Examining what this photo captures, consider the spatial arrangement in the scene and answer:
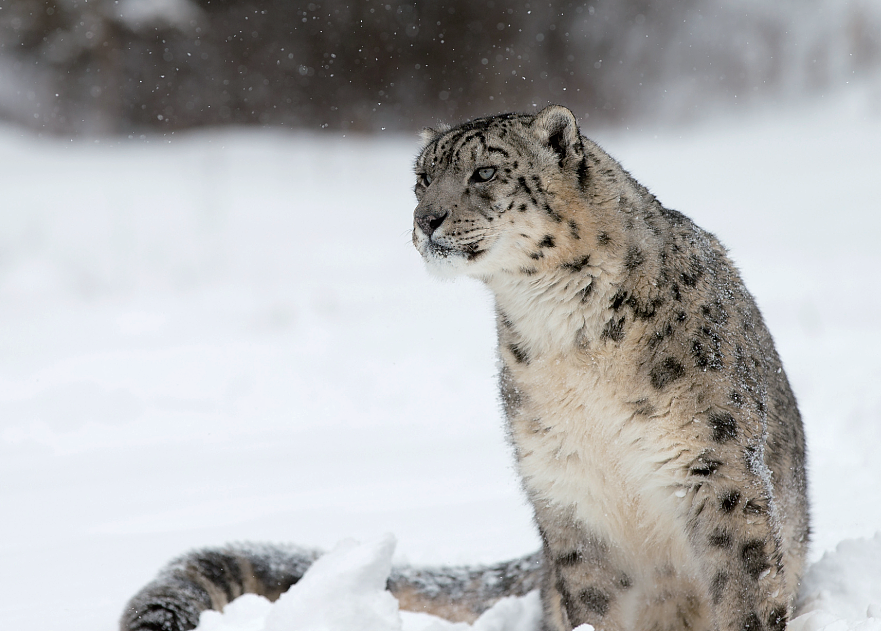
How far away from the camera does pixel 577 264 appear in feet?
10.3

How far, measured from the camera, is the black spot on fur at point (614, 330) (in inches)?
122

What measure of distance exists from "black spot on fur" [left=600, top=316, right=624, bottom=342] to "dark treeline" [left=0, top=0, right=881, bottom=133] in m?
13.9

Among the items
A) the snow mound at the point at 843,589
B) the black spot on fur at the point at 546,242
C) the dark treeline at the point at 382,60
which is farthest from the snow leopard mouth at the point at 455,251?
the dark treeline at the point at 382,60

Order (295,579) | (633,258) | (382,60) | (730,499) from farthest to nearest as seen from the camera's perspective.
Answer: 1. (382,60)
2. (295,579)
3. (633,258)
4. (730,499)

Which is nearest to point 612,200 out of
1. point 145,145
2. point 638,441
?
point 638,441

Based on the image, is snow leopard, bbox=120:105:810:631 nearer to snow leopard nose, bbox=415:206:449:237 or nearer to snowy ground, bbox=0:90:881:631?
snow leopard nose, bbox=415:206:449:237

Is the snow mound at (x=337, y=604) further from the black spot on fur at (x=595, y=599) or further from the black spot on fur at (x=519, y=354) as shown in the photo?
the black spot on fur at (x=519, y=354)

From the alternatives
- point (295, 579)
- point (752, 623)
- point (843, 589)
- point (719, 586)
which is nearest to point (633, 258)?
point (719, 586)

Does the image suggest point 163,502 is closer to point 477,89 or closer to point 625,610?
point 625,610

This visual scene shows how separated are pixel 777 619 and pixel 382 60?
16.4m

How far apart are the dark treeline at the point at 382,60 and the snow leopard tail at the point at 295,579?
13323mm

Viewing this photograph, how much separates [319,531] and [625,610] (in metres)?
2.02

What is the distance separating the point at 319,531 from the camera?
4949 mm

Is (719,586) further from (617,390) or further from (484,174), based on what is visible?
(484,174)
